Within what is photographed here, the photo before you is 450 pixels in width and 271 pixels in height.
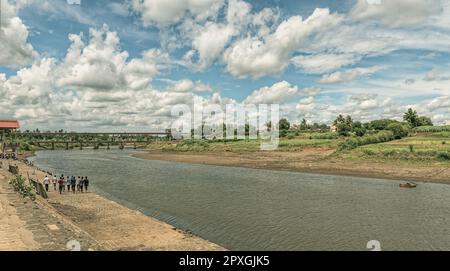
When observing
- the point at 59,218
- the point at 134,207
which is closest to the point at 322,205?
the point at 134,207

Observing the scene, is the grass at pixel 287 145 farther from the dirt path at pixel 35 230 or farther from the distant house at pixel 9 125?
the dirt path at pixel 35 230

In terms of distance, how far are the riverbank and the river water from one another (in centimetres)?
278

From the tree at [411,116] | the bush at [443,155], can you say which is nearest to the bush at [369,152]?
the bush at [443,155]

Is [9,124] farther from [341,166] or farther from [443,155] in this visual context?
[443,155]

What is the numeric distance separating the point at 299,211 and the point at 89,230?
19.4 m

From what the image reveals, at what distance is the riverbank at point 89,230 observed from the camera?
21.5 meters

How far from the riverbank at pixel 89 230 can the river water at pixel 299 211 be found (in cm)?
278

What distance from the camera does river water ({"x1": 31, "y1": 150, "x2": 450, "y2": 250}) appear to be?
25.2 meters

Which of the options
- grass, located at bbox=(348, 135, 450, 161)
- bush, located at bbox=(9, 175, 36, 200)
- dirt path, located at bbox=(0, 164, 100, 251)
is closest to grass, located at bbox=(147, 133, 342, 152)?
grass, located at bbox=(348, 135, 450, 161)

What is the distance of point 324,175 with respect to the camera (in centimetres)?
6444

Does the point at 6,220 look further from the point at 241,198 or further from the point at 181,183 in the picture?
the point at 181,183

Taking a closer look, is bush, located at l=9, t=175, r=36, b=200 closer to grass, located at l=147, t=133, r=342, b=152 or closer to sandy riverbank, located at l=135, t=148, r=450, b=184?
sandy riverbank, located at l=135, t=148, r=450, b=184

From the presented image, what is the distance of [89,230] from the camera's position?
26.3m
